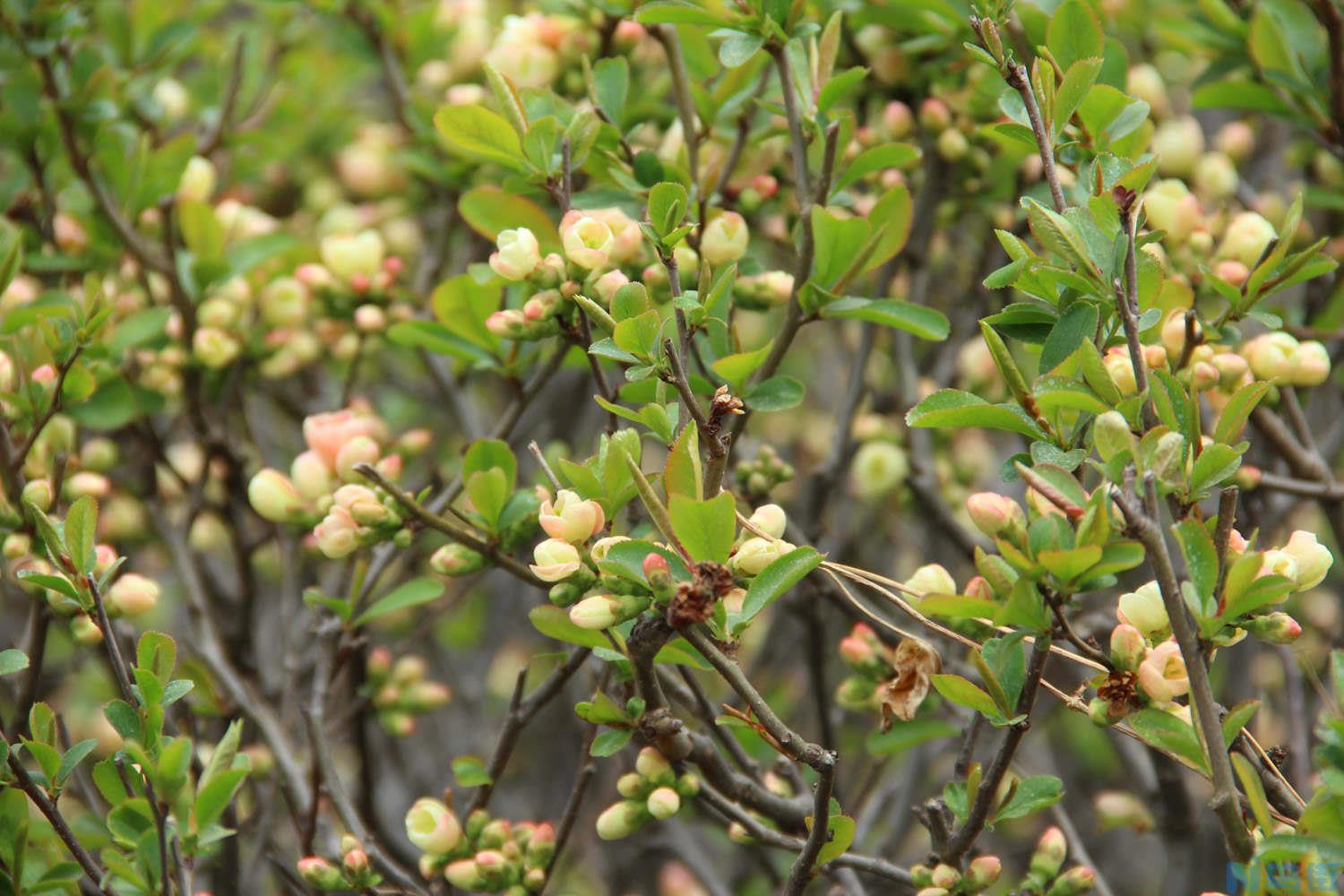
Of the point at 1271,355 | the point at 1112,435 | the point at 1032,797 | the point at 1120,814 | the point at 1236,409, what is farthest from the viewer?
the point at 1120,814

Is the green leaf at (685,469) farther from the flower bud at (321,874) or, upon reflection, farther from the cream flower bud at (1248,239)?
the cream flower bud at (1248,239)

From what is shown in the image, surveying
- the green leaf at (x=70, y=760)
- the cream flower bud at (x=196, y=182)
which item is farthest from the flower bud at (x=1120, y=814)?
the cream flower bud at (x=196, y=182)

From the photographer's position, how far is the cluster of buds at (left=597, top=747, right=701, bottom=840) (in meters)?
1.25

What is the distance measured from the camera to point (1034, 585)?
0.96 m

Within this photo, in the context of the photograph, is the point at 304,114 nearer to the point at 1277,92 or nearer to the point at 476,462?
the point at 476,462

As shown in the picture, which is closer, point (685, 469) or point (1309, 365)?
point (685, 469)

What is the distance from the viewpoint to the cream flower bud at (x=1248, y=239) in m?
1.50

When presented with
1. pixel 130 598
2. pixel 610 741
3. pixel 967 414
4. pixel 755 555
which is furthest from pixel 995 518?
pixel 130 598

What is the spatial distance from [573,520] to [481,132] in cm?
47

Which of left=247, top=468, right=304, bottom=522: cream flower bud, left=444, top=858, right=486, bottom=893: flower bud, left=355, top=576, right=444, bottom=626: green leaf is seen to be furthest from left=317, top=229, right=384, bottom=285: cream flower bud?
left=444, top=858, right=486, bottom=893: flower bud

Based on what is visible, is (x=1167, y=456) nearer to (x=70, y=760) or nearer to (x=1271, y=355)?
(x=1271, y=355)

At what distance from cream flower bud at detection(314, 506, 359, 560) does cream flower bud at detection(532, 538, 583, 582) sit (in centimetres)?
35

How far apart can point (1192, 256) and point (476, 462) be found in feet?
3.11

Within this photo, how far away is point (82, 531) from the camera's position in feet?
3.88
